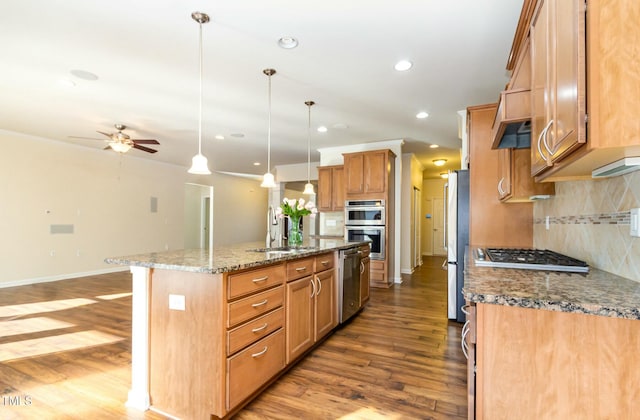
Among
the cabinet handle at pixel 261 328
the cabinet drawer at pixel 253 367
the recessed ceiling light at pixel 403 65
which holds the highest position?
the recessed ceiling light at pixel 403 65

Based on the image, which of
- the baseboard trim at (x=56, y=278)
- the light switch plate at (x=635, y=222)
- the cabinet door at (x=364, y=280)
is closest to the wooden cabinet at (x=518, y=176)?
the light switch plate at (x=635, y=222)

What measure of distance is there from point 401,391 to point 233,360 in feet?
3.87

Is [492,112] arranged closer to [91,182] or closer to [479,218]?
[479,218]

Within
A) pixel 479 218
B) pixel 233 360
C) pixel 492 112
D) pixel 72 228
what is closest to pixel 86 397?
pixel 233 360

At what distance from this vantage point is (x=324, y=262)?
112 inches

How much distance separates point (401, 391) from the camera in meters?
2.07

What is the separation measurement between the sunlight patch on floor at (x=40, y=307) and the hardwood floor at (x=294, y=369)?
0.04 ft

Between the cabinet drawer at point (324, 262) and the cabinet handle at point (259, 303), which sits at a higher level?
the cabinet drawer at point (324, 262)

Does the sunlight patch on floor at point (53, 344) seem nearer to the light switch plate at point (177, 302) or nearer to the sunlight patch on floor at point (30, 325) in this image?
the sunlight patch on floor at point (30, 325)

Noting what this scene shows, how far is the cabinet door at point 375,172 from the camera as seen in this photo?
17.5 feet

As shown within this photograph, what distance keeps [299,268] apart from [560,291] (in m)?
1.69

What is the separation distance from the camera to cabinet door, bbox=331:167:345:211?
19.9 ft

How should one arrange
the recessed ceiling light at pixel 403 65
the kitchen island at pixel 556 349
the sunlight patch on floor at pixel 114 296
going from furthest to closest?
1. the sunlight patch on floor at pixel 114 296
2. the recessed ceiling light at pixel 403 65
3. the kitchen island at pixel 556 349

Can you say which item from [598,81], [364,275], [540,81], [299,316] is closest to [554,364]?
[598,81]
